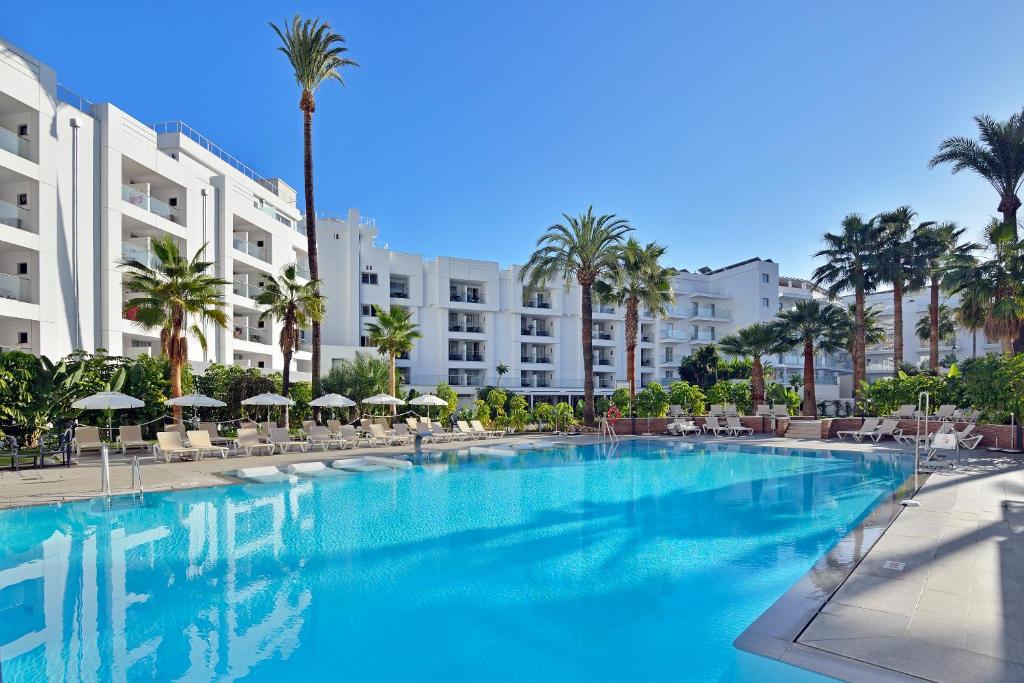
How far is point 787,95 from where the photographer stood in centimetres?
1719

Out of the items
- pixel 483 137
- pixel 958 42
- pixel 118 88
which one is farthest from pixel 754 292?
pixel 118 88

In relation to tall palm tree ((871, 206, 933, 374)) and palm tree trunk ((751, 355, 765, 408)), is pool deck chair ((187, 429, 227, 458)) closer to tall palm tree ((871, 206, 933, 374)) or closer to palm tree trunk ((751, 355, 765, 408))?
palm tree trunk ((751, 355, 765, 408))

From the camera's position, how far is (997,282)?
19.4 m

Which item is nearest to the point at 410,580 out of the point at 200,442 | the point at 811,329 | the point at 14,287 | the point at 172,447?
the point at 172,447

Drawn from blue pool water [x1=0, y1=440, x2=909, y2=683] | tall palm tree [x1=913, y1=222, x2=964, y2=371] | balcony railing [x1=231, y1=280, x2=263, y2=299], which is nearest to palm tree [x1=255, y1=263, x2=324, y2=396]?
balcony railing [x1=231, y1=280, x2=263, y2=299]

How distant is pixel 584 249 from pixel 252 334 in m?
20.0

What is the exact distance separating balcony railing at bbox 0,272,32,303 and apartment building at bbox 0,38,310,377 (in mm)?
39

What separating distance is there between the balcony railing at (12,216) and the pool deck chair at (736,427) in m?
27.5

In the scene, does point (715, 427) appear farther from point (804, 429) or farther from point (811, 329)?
point (811, 329)

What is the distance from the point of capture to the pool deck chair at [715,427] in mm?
26500

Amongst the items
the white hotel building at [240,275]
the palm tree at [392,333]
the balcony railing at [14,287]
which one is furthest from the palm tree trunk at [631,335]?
the balcony railing at [14,287]

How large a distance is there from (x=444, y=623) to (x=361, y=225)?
4255 centimetres

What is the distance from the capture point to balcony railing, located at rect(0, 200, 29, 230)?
19.9 meters

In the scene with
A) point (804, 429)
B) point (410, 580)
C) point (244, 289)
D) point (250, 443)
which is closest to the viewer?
point (410, 580)
